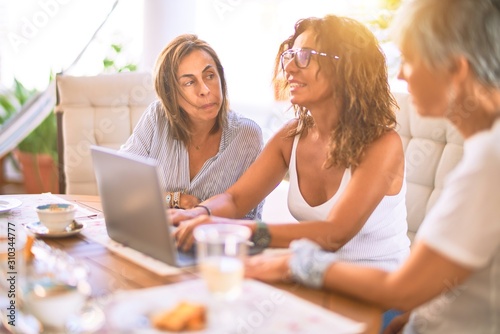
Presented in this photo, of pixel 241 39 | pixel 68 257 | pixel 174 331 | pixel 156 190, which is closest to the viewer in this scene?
pixel 174 331

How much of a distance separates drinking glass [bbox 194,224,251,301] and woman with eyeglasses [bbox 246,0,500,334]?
8.5 inches

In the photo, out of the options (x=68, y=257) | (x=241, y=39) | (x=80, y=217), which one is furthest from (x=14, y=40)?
(x=68, y=257)

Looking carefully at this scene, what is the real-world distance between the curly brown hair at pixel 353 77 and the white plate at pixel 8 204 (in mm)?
931

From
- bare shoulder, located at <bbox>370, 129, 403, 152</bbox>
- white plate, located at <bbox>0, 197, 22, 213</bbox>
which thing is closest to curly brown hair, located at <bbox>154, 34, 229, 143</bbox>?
white plate, located at <bbox>0, 197, 22, 213</bbox>

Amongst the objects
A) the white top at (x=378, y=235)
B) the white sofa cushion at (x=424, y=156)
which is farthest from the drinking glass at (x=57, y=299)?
the white sofa cushion at (x=424, y=156)

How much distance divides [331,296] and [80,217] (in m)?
0.90

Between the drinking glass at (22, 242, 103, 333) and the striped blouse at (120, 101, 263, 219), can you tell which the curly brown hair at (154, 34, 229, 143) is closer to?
the striped blouse at (120, 101, 263, 219)

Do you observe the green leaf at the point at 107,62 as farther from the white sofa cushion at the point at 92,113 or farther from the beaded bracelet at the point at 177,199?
the beaded bracelet at the point at 177,199

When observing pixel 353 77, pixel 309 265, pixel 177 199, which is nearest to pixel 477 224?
pixel 309 265

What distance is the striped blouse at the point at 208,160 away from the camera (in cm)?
226

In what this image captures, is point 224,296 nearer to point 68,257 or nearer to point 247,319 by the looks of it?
point 247,319

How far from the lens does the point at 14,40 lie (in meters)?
Answer: 4.37

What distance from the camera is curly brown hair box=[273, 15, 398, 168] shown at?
1.85m

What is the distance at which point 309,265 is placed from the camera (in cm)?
133
